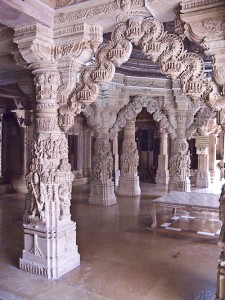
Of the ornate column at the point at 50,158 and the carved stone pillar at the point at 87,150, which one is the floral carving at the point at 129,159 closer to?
the carved stone pillar at the point at 87,150

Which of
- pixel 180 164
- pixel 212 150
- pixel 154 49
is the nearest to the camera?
pixel 154 49

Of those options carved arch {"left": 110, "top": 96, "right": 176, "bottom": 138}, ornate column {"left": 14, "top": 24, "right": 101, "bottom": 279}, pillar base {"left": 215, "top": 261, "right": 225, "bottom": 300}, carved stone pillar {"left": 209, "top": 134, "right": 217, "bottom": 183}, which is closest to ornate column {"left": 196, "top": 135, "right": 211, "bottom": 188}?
carved stone pillar {"left": 209, "top": 134, "right": 217, "bottom": 183}

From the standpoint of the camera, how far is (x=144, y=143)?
53.4 ft

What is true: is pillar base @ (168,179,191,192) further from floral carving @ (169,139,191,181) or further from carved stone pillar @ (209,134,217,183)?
carved stone pillar @ (209,134,217,183)

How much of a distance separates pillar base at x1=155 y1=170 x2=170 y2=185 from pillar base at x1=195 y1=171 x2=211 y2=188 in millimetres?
1460

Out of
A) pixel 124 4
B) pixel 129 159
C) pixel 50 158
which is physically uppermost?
pixel 124 4

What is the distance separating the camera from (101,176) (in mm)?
9797

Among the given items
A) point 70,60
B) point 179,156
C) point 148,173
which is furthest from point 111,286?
point 148,173

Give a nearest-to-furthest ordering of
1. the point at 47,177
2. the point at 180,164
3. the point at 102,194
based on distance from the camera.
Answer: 1. the point at 47,177
2. the point at 102,194
3. the point at 180,164

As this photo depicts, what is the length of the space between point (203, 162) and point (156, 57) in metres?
10.7

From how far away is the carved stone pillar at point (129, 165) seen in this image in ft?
37.2

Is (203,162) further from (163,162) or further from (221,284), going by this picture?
(221,284)

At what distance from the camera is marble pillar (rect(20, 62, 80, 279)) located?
177 inches

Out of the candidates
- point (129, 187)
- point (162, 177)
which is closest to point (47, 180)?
point (129, 187)
